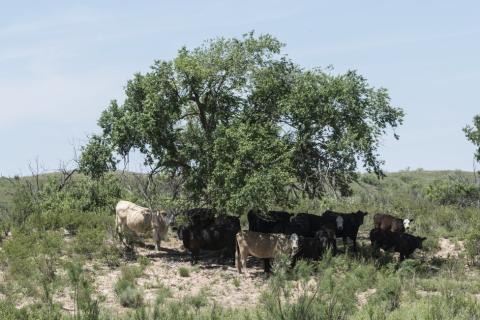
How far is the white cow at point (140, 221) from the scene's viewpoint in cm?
2359

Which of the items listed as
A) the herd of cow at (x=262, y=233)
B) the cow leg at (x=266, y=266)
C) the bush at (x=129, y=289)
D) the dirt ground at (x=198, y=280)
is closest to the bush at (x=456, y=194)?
the herd of cow at (x=262, y=233)

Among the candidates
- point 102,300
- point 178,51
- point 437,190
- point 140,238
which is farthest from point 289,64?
point 437,190

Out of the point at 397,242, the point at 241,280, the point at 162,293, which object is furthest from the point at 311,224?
the point at 162,293

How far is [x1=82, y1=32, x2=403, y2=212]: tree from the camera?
21.6 metres

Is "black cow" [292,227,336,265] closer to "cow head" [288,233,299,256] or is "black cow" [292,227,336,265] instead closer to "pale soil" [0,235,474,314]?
"cow head" [288,233,299,256]

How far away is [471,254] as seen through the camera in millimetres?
23609

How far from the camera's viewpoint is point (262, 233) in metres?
21.7

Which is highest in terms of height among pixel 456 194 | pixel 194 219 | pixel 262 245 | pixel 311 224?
pixel 456 194

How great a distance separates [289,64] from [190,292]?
892cm

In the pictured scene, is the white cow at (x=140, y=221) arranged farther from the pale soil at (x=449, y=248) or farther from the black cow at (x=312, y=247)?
the pale soil at (x=449, y=248)

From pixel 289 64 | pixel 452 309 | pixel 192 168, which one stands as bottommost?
pixel 452 309

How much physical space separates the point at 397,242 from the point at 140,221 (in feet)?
28.6

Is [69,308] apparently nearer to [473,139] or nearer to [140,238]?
[140,238]

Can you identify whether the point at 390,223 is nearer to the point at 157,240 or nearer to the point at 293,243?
the point at 293,243
